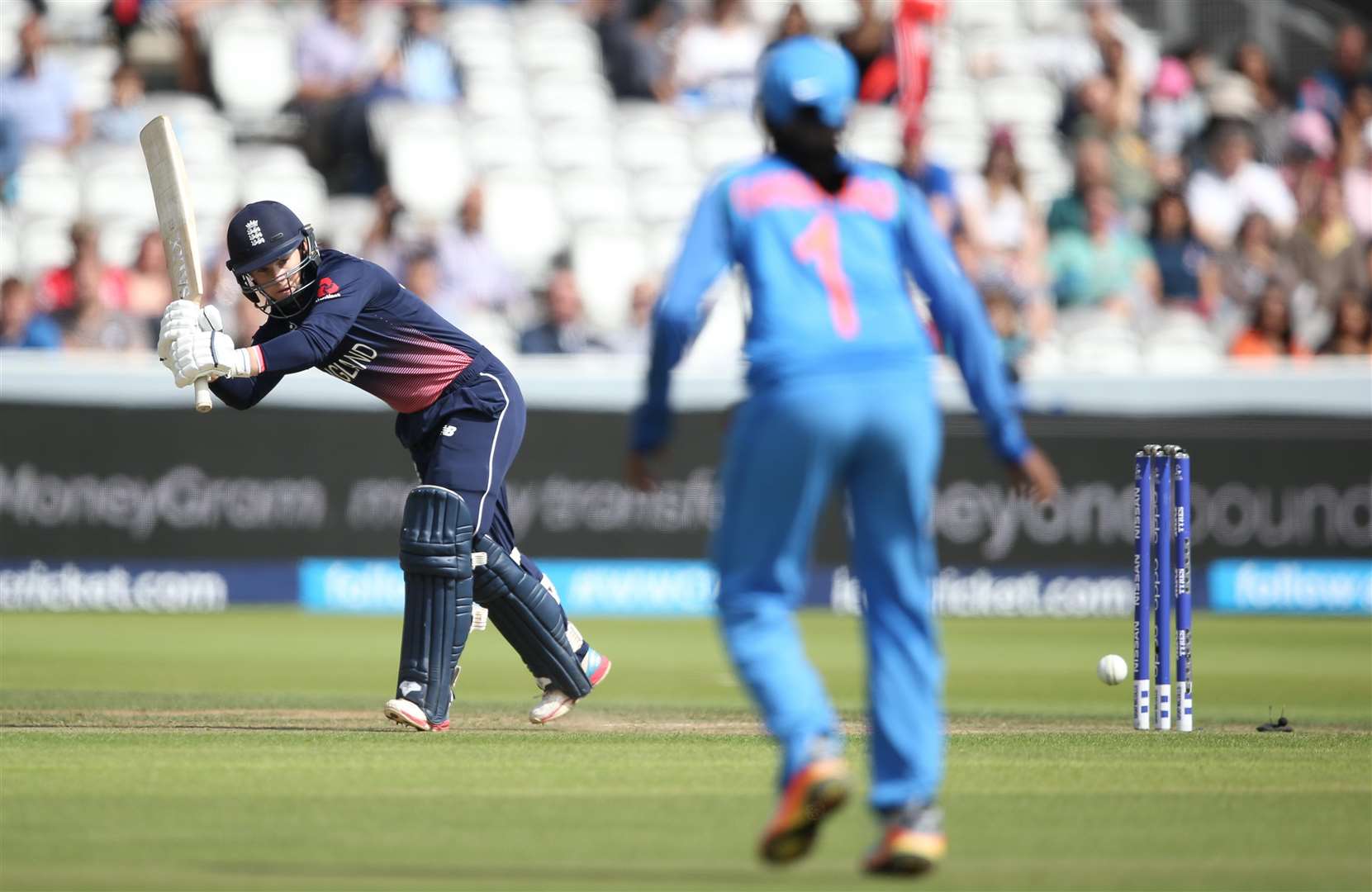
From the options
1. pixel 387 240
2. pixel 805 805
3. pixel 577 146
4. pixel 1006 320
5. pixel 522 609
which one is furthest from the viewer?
pixel 577 146

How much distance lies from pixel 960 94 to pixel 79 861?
15.9 m

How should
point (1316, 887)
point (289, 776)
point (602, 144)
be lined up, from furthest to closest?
point (602, 144), point (289, 776), point (1316, 887)

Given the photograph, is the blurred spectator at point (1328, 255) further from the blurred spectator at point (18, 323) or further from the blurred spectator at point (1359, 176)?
the blurred spectator at point (18, 323)

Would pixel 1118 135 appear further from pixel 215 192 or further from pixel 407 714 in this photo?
pixel 407 714

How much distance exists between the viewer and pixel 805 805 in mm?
4863

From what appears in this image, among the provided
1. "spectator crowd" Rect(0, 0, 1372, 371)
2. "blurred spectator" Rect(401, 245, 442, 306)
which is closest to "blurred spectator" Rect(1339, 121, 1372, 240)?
"spectator crowd" Rect(0, 0, 1372, 371)

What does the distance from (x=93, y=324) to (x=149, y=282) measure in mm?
595

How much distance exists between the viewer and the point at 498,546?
27.2 ft

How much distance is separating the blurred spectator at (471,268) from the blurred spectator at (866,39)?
3.43 m

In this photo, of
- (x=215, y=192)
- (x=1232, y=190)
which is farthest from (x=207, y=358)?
(x=1232, y=190)

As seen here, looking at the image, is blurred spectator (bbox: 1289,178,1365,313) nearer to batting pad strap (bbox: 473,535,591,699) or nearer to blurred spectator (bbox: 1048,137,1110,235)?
blurred spectator (bbox: 1048,137,1110,235)

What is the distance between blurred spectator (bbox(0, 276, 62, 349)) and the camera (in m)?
15.2

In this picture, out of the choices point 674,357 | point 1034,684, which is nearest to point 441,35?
point 1034,684

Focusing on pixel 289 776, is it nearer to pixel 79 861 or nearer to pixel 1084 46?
pixel 79 861
